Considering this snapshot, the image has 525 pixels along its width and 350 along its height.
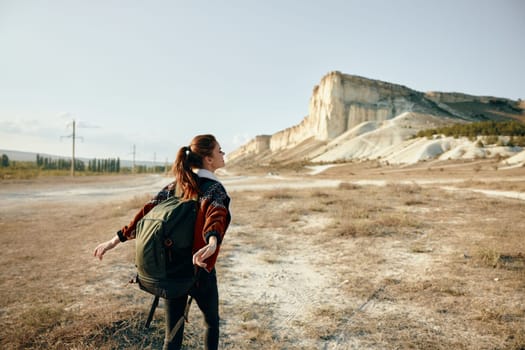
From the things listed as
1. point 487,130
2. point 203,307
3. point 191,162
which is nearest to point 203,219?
point 191,162

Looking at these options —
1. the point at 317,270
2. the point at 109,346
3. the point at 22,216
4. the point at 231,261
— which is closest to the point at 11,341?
the point at 109,346

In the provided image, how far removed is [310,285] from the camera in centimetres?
464

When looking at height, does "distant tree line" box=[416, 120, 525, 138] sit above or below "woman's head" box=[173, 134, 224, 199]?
above

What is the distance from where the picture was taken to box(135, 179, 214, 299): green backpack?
195cm

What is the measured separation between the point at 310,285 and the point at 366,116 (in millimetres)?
76609

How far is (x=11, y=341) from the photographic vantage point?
9.27 feet

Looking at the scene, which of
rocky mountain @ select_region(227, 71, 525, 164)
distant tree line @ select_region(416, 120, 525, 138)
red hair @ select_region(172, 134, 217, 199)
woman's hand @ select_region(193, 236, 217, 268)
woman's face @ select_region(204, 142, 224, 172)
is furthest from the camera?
rocky mountain @ select_region(227, 71, 525, 164)

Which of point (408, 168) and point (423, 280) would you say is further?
point (408, 168)

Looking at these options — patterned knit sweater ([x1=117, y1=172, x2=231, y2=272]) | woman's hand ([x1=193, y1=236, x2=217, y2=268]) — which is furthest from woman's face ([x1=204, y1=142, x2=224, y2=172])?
woman's hand ([x1=193, y1=236, x2=217, y2=268])

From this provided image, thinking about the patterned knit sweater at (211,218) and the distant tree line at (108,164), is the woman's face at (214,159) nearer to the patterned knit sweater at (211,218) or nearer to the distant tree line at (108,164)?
the patterned knit sweater at (211,218)

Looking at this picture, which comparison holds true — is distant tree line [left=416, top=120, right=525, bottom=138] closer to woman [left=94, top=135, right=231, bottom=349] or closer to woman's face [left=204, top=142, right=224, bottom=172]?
woman's face [left=204, top=142, right=224, bottom=172]

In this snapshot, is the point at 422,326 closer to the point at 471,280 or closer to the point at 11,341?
the point at 471,280

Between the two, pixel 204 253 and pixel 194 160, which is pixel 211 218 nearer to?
pixel 204 253

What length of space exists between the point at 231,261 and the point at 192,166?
3.81 m
